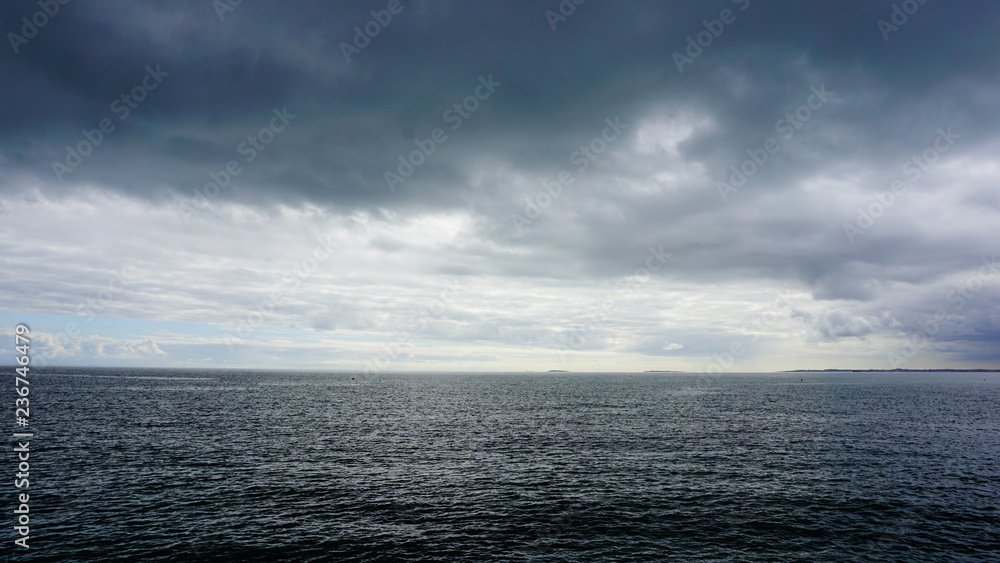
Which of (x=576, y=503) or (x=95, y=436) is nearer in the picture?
(x=576, y=503)

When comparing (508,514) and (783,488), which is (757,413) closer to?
(783,488)

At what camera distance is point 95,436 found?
7525 centimetres

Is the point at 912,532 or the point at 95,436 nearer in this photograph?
the point at 912,532

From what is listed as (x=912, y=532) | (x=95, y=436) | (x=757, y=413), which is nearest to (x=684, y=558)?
(x=912, y=532)

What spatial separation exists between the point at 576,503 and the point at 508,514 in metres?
7.06

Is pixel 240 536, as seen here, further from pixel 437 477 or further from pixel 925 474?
pixel 925 474

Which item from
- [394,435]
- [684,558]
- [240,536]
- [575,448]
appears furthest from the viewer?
[394,435]

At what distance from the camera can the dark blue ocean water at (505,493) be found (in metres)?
37.0

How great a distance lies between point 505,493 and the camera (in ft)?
165

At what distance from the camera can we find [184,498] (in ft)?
153

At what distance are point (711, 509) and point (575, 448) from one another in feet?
93.8

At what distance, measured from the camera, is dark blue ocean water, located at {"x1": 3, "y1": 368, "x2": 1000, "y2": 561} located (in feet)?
121

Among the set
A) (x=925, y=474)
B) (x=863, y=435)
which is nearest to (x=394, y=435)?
(x=925, y=474)

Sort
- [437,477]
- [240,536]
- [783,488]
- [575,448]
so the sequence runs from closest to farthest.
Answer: [240,536] → [783,488] → [437,477] → [575,448]
